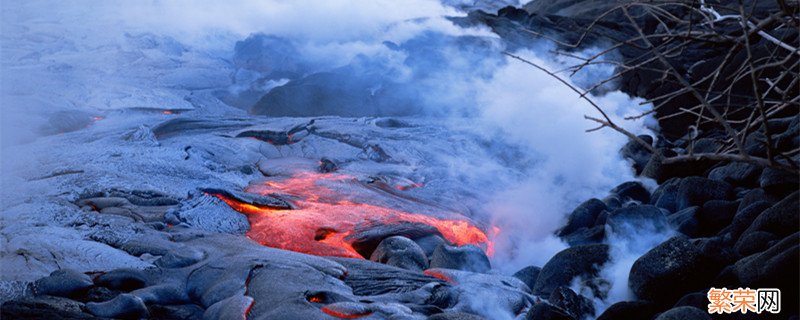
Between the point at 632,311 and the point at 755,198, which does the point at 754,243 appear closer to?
the point at 632,311

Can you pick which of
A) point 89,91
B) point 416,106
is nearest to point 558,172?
point 416,106

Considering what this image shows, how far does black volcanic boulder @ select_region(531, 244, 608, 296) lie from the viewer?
5914mm

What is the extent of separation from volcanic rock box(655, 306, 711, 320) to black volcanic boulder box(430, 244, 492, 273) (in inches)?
98.6

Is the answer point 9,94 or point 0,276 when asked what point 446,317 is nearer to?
point 0,276

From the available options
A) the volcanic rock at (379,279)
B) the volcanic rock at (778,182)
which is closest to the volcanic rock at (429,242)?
the volcanic rock at (379,279)

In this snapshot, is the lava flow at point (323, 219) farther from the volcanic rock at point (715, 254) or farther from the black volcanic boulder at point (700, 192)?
the volcanic rock at point (715, 254)

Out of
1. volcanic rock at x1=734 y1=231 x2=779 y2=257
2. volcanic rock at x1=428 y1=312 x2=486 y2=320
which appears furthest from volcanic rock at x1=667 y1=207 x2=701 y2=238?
volcanic rock at x1=428 y1=312 x2=486 y2=320

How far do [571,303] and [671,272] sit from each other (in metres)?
0.77

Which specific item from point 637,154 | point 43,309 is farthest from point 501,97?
point 43,309

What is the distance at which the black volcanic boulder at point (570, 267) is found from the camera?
591cm

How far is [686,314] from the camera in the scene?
4.04 metres

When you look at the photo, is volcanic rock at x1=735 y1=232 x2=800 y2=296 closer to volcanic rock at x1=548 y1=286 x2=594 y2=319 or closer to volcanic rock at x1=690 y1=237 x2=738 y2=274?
volcanic rock at x1=690 y1=237 x2=738 y2=274

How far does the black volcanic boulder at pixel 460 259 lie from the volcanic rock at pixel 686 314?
8.22 feet

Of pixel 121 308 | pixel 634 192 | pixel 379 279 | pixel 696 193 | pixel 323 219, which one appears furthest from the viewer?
pixel 634 192
